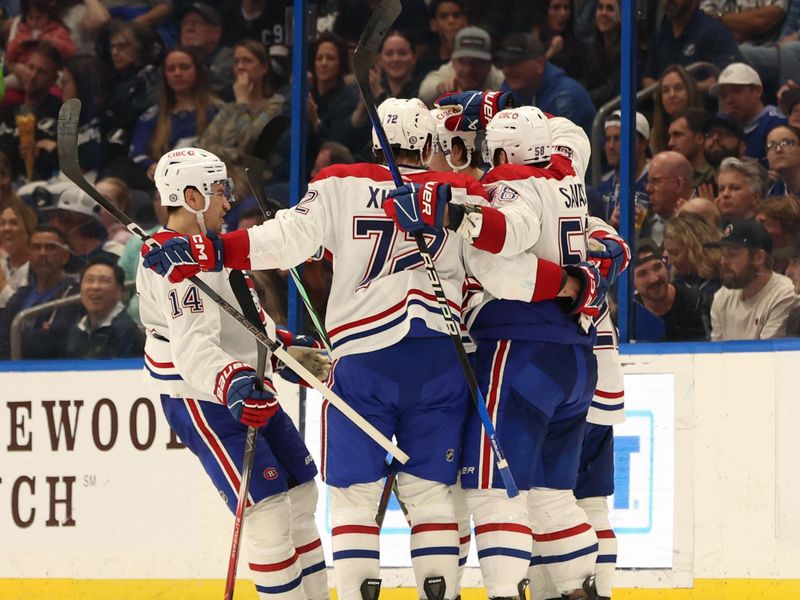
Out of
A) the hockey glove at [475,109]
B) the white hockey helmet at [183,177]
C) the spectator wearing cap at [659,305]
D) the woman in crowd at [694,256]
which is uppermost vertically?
the hockey glove at [475,109]

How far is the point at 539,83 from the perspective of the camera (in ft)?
19.1

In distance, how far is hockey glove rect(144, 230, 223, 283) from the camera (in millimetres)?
3691

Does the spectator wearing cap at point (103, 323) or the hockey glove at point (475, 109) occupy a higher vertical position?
the hockey glove at point (475, 109)

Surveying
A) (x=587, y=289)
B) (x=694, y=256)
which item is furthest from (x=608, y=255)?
(x=694, y=256)

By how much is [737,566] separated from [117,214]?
228 cm

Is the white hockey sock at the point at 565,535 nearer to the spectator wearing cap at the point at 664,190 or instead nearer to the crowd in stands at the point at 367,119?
the crowd in stands at the point at 367,119

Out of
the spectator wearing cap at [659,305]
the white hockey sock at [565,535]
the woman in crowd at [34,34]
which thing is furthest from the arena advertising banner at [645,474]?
the woman in crowd at [34,34]

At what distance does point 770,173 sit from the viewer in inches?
205

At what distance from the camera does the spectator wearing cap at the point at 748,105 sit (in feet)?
17.3

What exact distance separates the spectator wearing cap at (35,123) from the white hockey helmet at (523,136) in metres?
2.92

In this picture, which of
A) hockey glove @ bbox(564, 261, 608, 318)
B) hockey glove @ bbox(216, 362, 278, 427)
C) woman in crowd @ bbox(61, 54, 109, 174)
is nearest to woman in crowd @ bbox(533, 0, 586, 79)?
woman in crowd @ bbox(61, 54, 109, 174)

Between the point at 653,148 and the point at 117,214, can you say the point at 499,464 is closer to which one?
the point at 117,214

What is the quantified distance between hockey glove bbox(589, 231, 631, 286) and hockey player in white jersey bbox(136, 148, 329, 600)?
38.7 inches

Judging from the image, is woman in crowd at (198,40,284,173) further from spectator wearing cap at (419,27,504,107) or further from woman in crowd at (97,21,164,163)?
spectator wearing cap at (419,27,504,107)
